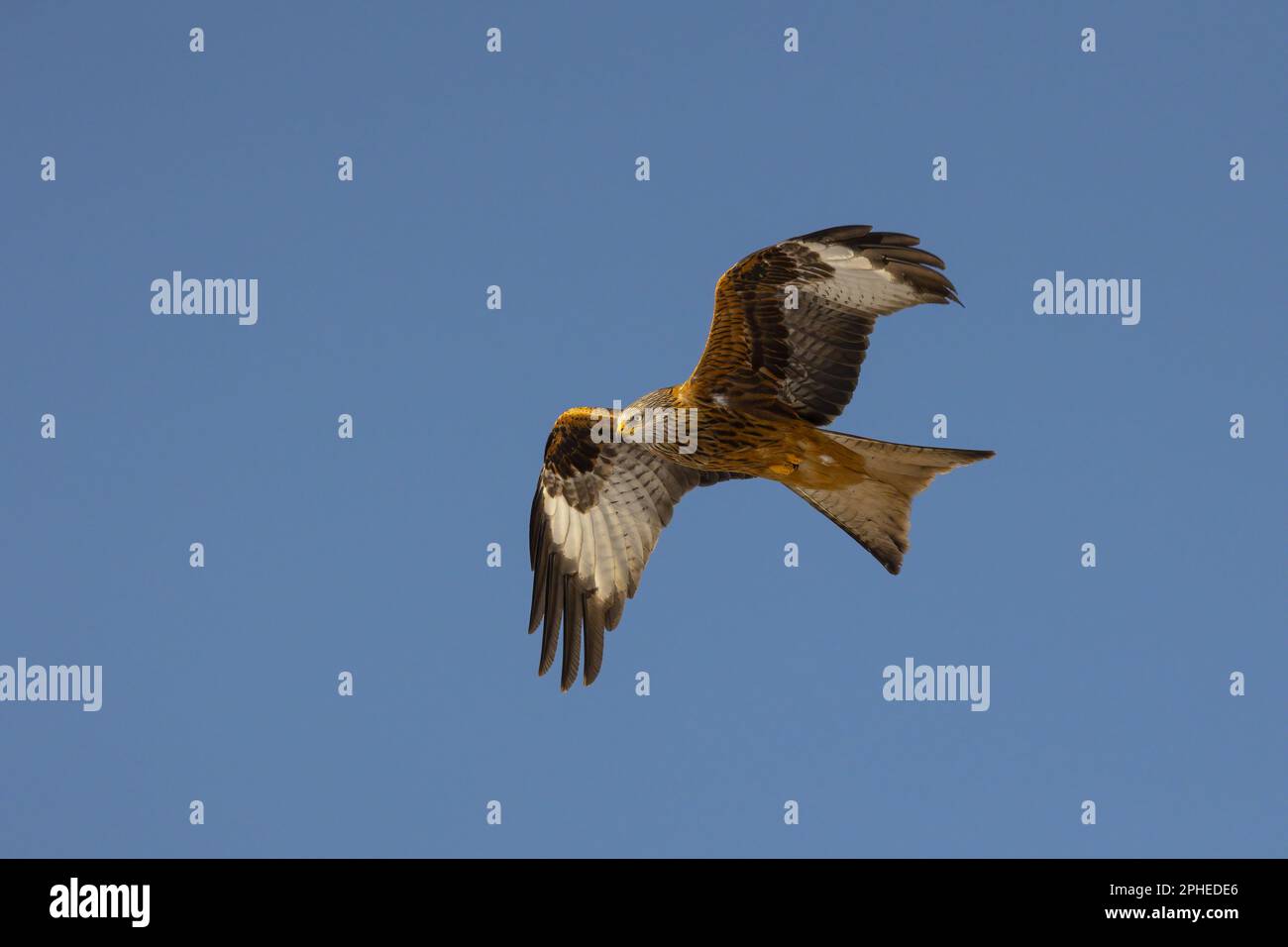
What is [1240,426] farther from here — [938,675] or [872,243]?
[872,243]

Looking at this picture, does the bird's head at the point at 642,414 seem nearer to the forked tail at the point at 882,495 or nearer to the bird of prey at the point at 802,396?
the bird of prey at the point at 802,396

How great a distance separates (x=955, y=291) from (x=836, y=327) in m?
1.02

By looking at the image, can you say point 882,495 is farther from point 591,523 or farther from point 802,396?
point 591,523

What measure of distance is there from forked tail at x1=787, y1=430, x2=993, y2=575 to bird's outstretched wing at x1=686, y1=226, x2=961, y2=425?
527mm

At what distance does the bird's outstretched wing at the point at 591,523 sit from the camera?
51.0 feet

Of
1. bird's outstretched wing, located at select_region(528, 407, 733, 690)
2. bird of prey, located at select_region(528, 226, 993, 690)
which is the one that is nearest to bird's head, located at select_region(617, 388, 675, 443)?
bird of prey, located at select_region(528, 226, 993, 690)

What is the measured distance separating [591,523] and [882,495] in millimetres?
Answer: 3072

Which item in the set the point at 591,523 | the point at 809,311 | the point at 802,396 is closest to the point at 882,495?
the point at 802,396

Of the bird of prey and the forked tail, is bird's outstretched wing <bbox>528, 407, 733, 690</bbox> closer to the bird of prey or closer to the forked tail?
the bird of prey

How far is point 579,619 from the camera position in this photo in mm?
15523

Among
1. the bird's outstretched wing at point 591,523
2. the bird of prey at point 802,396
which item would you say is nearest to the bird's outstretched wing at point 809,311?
the bird of prey at point 802,396
